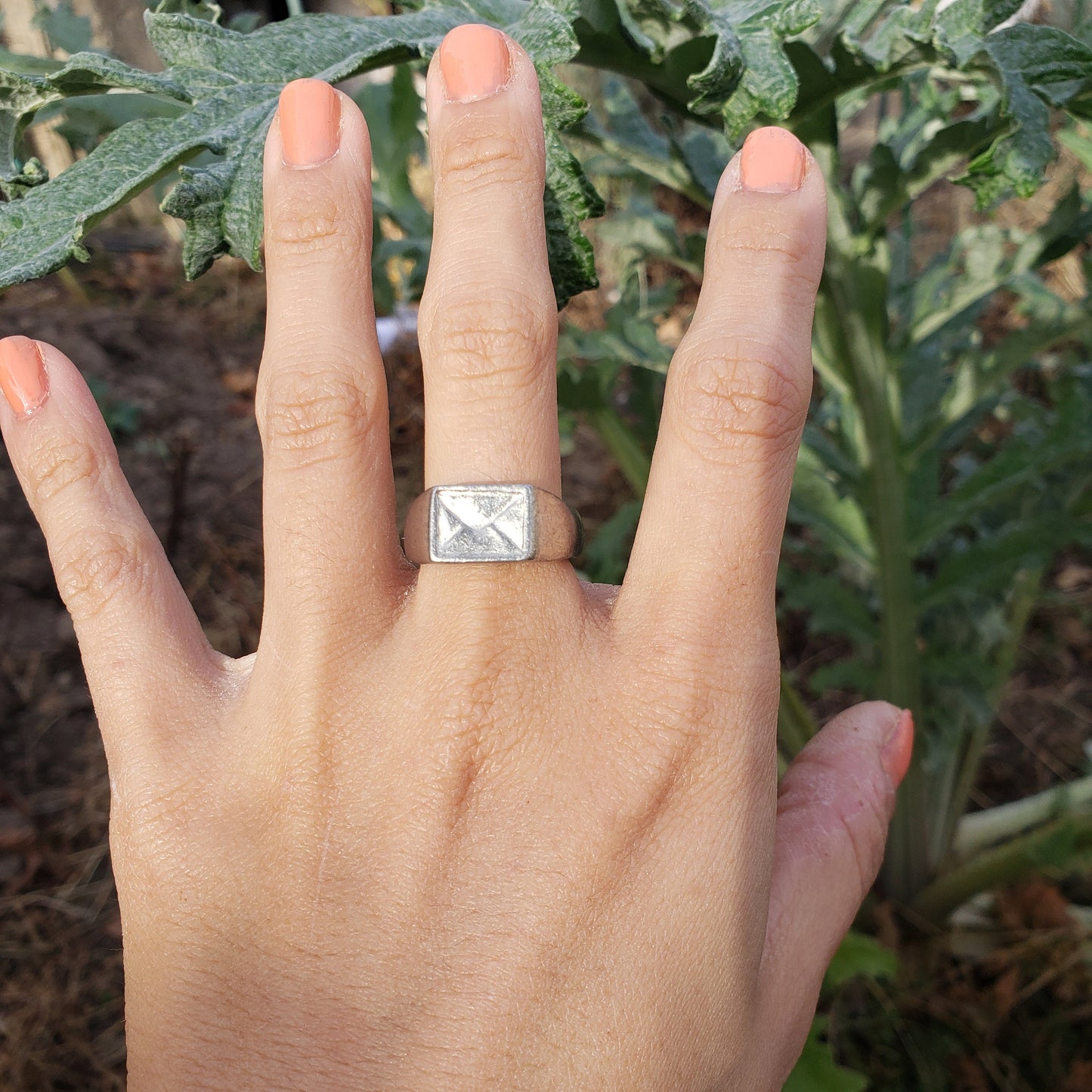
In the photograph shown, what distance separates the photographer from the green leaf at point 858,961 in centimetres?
141

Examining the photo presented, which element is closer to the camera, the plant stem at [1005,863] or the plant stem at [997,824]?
the plant stem at [1005,863]

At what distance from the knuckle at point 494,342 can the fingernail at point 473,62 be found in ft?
0.51

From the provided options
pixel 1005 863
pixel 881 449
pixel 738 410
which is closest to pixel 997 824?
pixel 1005 863

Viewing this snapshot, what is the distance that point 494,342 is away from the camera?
772 millimetres

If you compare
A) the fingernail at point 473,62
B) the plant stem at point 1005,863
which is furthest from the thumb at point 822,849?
the fingernail at point 473,62

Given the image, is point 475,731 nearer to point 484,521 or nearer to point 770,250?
point 484,521

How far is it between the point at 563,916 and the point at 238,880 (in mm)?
258

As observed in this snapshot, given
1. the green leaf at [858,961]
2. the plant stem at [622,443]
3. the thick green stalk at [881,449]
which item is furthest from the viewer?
the plant stem at [622,443]

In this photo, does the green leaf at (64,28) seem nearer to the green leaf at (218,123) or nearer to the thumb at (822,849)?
the green leaf at (218,123)

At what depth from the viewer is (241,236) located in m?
0.78

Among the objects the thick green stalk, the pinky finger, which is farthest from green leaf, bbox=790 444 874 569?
the pinky finger

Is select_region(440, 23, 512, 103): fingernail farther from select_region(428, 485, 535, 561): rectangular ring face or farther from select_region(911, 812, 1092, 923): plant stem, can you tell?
select_region(911, 812, 1092, 923): plant stem

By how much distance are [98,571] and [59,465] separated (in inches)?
4.1

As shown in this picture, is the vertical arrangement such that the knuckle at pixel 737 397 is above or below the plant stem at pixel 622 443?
above
